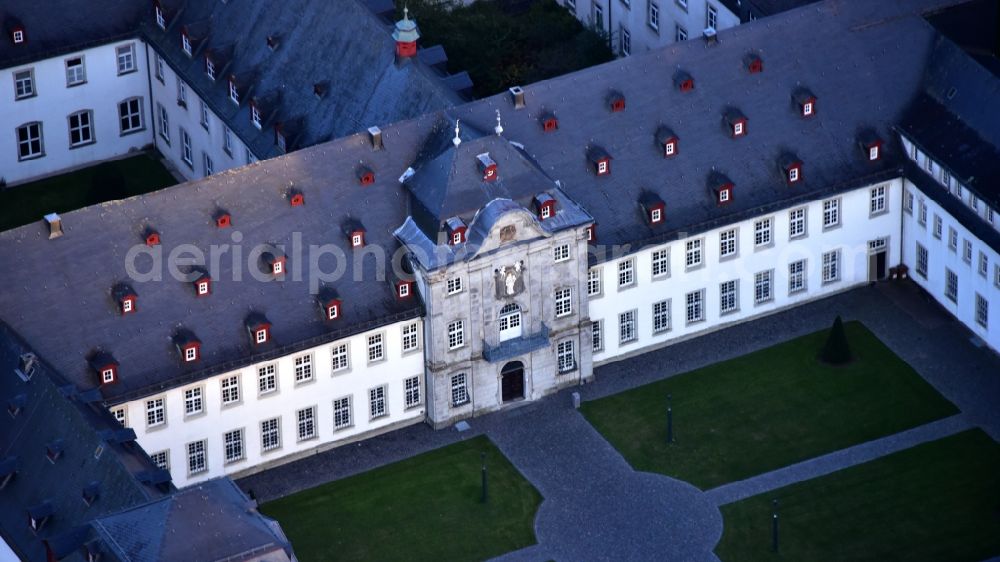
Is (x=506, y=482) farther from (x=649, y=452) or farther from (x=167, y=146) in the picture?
(x=167, y=146)

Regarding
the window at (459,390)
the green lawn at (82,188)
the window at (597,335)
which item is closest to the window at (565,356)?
the window at (597,335)

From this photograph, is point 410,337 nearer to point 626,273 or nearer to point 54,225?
point 626,273

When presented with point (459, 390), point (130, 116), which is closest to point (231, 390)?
point (459, 390)

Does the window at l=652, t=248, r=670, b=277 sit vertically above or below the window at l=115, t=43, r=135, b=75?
below

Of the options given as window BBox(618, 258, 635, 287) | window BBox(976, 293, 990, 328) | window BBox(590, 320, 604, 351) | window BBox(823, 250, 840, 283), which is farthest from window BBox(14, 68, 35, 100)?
window BBox(976, 293, 990, 328)

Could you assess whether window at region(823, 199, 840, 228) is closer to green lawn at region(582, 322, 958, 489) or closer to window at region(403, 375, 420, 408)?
green lawn at region(582, 322, 958, 489)

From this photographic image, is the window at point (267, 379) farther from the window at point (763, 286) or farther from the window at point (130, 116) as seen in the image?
the window at point (130, 116)
